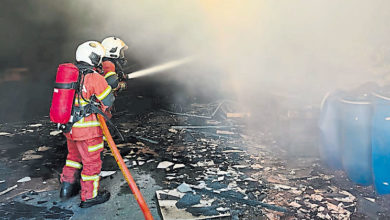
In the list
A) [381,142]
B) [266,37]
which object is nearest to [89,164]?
[381,142]

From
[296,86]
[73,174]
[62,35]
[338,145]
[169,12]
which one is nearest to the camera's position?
[73,174]

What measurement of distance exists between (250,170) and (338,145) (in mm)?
1118

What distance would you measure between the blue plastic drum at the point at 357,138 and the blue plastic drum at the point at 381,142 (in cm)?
12

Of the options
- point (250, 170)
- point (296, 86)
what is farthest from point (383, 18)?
point (250, 170)

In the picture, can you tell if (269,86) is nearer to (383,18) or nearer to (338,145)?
(383,18)

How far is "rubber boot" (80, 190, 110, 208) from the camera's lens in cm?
328

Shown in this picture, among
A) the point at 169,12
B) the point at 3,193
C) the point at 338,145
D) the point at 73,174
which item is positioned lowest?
the point at 3,193

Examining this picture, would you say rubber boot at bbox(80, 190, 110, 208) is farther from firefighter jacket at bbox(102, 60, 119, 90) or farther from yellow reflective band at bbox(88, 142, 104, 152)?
firefighter jacket at bbox(102, 60, 119, 90)

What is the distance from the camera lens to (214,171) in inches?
162

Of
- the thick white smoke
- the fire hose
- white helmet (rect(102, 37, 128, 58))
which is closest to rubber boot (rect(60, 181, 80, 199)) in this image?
the fire hose

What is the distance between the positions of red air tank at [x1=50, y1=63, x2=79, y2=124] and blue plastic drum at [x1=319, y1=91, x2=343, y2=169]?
2.81 metres

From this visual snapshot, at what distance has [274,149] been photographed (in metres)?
4.97

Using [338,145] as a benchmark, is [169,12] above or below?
above

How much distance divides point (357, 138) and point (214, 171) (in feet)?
5.65
